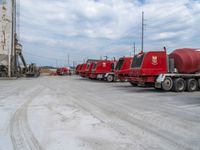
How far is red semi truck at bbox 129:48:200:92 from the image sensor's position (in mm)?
17928

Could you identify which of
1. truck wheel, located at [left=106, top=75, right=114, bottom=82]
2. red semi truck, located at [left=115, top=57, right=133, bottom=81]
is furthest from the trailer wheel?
red semi truck, located at [left=115, top=57, right=133, bottom=81]

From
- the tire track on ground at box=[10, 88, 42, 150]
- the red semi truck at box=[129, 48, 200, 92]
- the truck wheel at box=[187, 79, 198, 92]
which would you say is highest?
the red semi truck at box=[129, 48, 200, 92]

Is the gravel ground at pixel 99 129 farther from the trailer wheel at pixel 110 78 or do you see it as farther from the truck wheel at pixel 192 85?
the trailer wheel at pixel 110 78

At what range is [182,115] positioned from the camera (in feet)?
29.5

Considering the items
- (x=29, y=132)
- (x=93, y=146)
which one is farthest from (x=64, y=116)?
(x=93, y=146)

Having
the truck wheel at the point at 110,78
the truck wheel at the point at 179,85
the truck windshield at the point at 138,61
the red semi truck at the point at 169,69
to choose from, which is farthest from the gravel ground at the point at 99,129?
the truck wheel at the point at 110,78

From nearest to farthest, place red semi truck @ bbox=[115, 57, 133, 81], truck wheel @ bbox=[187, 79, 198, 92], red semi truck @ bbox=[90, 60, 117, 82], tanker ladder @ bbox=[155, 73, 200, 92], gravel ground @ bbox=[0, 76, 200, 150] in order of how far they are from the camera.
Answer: gravel ground @ bbox=[0, 76, 200, 150] → tanker ladder @ bbox=[155, 73, 200, 92] → truck wheel @ bbox=[187, 79, 198, 92] → red semi truck @ bbox=[115, 57, 133, 81] → red semi truck @ bbox=[90, 60, 117, 82]

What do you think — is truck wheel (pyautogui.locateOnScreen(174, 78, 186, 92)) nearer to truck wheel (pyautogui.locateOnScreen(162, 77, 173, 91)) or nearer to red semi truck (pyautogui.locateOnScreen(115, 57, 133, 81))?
truck wheel (pyautogui.locateOnScreen(162, 77, 173, 91))

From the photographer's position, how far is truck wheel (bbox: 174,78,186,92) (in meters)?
18.0

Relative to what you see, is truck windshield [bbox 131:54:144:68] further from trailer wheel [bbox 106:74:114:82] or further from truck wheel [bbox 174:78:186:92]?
trailer wheel [bbox 106:74:114:82]

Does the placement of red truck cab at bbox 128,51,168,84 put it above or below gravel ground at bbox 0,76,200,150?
above

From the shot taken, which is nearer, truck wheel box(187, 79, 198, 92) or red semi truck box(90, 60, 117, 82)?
truck wheel box(187, 79, 198, 92)

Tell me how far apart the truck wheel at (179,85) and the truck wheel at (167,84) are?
14.3 inches

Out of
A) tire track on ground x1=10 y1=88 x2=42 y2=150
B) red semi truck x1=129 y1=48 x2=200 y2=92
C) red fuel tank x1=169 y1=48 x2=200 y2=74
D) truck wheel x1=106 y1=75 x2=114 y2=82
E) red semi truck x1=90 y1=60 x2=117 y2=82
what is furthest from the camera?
red semi truck x1=90 y1=60 x2=117 y2=82
